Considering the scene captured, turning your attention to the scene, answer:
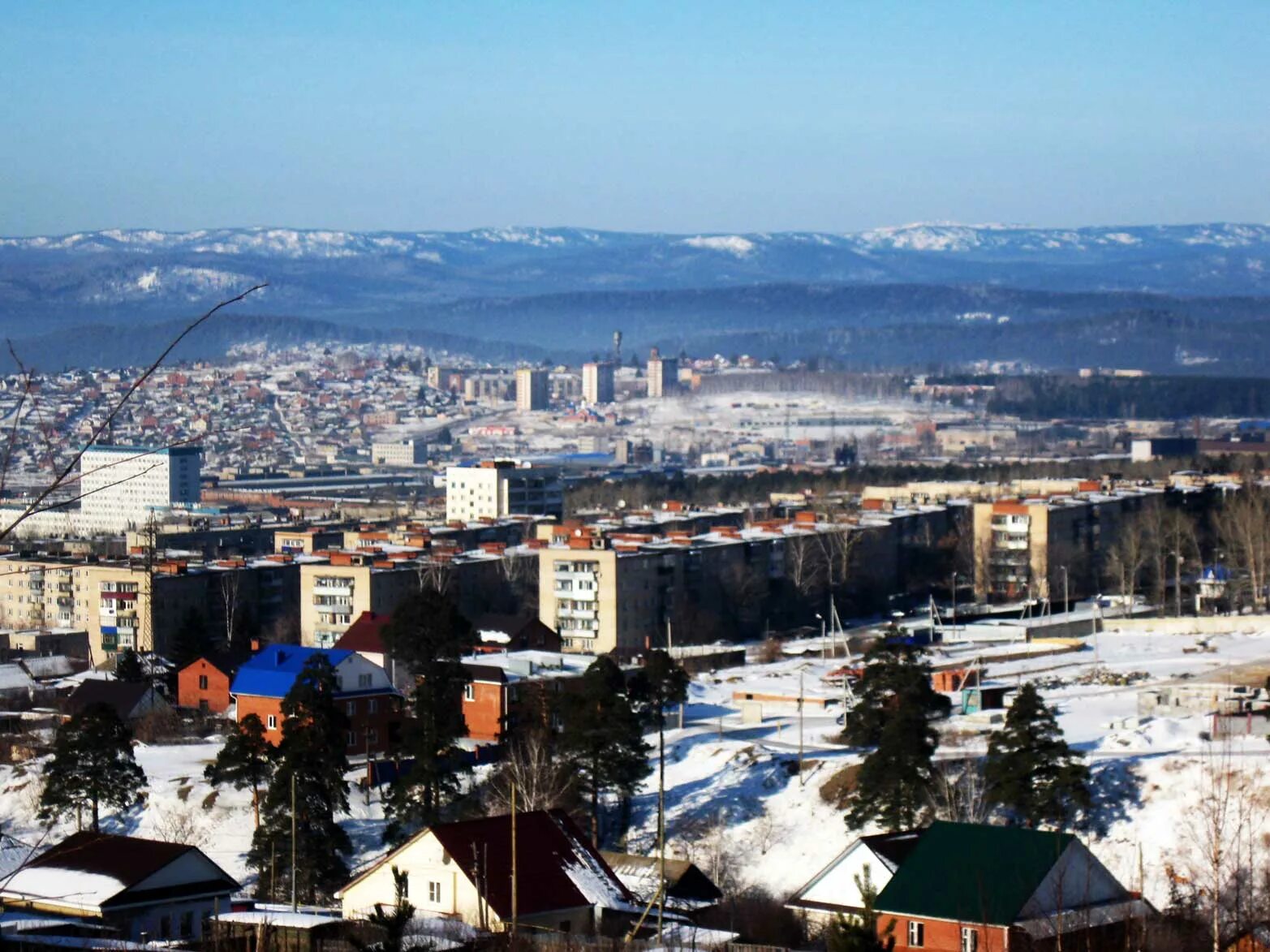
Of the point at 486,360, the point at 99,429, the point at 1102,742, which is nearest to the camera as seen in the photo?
the point at 99,429

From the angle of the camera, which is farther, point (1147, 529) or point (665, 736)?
point (1147, 529)

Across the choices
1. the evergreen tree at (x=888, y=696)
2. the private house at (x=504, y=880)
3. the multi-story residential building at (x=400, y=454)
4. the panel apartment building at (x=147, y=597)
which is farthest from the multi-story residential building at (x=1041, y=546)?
the multi-story residential building at (x=400, y=454)

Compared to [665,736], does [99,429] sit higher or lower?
higher

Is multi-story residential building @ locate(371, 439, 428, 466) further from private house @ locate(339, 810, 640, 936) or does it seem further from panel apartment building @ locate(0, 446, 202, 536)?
private house @ locate(339, 810, 640, 936)

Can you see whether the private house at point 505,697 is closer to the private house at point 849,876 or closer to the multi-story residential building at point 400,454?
the private house at point 849,876

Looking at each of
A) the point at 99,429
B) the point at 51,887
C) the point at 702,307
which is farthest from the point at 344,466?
the point at 702,307

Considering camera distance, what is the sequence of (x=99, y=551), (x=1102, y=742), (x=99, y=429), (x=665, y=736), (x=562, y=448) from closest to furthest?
(x=99, y=429), (x=1102, y=742), (x=665, y=736), (x=99, y=551), (x=562, y=448)

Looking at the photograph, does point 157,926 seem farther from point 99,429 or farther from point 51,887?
point 99,429
